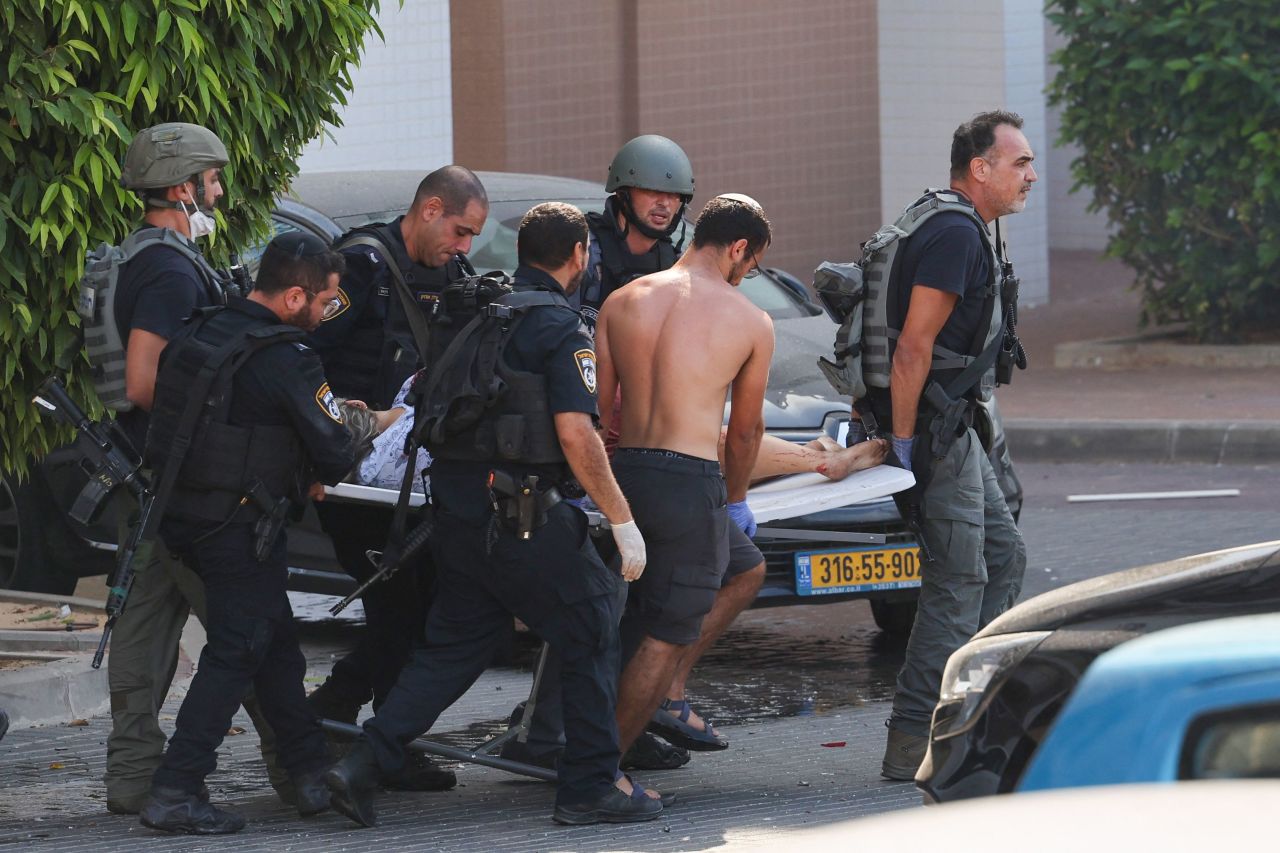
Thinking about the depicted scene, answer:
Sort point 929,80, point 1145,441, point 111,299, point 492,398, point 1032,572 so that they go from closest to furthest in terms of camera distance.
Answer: point 492,398 → point 111,299 → point 1032,572 → point 1145,441 → point 929,80

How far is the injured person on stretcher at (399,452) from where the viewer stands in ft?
18.9

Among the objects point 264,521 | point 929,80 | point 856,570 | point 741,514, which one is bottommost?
point 856,570

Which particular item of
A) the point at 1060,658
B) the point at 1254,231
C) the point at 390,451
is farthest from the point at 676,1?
the point at 1060,658

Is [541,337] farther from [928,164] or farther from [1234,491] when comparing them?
[928,164]

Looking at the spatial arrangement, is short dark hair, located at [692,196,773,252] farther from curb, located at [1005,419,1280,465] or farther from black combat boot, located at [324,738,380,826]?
curb, located at [1005,419,1280,465]

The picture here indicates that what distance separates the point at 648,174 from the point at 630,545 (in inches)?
66.2

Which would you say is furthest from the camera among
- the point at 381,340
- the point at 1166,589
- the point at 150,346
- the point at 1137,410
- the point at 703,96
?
the point at 703,96

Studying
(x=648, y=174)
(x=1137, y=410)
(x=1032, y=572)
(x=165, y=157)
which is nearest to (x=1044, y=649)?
(x=165, y=157)

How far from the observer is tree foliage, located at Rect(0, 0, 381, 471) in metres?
6.05

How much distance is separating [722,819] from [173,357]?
190cm

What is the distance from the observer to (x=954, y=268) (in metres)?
5.82

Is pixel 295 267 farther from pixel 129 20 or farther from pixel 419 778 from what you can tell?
pixel 419 778

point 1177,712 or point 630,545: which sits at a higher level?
point 1177,712

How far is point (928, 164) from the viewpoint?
17969mm
